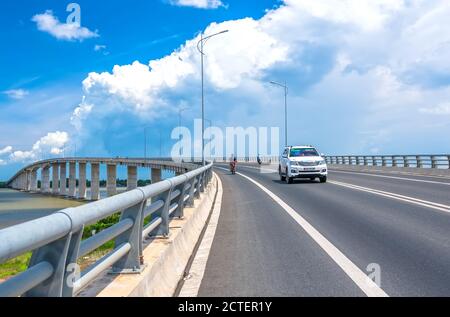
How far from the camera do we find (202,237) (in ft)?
33.4

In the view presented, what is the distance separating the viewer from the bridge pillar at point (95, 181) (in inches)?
4318

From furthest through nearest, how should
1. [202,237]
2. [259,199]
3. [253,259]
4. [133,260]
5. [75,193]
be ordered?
[75,193] → [259,199] → [202,237] → [253,259] → [133,260]

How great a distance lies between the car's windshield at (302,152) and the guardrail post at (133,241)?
78.5 ft

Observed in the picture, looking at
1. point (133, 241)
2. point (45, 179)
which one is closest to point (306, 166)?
point (133, 241)

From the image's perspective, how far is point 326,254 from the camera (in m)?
7.98

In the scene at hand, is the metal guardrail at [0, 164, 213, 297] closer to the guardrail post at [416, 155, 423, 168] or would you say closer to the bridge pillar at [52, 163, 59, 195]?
the guardrail post at [416, 155, 423, 168]

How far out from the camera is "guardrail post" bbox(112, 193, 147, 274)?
536cm

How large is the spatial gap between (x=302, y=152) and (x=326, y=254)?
2180cm

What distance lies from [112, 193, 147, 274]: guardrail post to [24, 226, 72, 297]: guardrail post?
1.89m

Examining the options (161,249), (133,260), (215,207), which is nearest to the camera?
(133,260)

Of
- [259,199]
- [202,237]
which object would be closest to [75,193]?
[259,199]

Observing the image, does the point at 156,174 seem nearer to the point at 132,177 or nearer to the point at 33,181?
the point at 132,177

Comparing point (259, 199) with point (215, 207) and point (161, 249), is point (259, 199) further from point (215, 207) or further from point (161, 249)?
point (161, 249)
